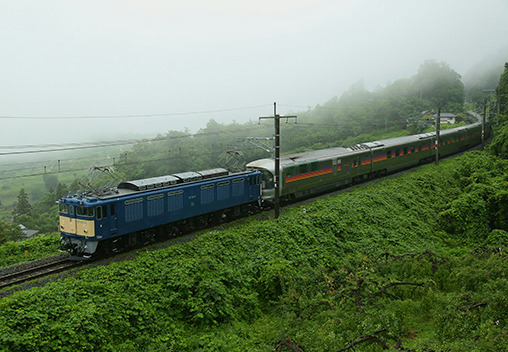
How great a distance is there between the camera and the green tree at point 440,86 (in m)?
108

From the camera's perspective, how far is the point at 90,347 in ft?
30.3

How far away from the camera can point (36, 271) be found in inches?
615

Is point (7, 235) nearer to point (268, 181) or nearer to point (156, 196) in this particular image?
point (156, 196)

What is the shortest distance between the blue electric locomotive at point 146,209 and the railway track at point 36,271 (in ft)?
2.16

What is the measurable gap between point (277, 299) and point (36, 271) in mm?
9729

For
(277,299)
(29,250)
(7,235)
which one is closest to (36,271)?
(29,250)

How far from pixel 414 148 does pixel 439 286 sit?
31363 mm

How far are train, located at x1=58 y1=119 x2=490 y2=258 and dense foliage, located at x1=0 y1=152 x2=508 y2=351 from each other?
3.58 meters

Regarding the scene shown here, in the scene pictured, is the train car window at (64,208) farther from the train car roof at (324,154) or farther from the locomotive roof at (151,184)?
the train car roof at (324,154)

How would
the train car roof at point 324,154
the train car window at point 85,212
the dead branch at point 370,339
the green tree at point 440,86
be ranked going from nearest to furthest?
1. the dead branch at point 370,339
2. the train car window at point 85,212
3. the train car roof at point 324,154
4. the green tree at point 440,86

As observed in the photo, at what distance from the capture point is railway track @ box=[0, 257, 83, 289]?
47.4 feet

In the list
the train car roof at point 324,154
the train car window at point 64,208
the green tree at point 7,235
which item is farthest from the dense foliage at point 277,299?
the green tree at point 7,235

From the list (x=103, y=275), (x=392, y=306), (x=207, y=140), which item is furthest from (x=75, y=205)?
(x=207, y=140)

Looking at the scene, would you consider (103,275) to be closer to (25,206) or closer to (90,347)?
(90,347)
